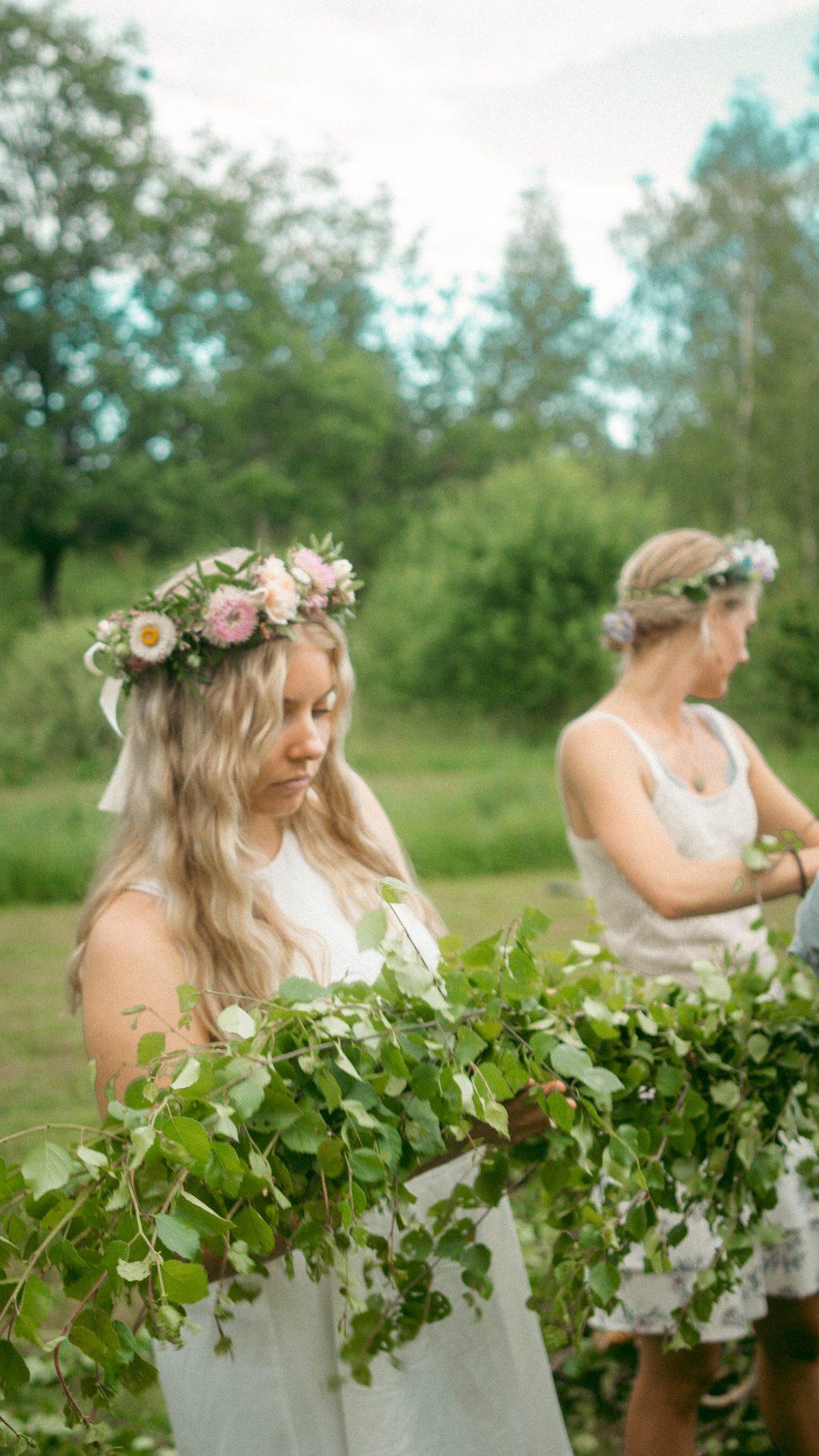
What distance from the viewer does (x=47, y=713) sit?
15.4 m

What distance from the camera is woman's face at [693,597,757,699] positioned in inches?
112

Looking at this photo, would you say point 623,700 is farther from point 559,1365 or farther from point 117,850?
point 559,1365

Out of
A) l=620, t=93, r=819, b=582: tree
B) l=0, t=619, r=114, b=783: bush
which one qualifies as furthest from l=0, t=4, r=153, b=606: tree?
l=620, t=93, r=819, b=582: tree

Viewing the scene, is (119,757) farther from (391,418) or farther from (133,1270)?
(391,418)

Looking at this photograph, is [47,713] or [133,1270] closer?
[133,1270]

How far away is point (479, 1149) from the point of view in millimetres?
1845

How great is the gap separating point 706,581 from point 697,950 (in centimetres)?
80

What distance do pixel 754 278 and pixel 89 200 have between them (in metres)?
11.3

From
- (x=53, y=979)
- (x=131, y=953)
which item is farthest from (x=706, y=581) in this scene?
(x=53, y=979)

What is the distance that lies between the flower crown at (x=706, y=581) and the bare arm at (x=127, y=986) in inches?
55.5

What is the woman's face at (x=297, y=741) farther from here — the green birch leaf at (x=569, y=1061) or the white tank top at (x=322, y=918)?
the green birch leaf at (x=569, y=1061)

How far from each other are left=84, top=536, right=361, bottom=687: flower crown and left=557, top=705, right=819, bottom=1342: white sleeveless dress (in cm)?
86

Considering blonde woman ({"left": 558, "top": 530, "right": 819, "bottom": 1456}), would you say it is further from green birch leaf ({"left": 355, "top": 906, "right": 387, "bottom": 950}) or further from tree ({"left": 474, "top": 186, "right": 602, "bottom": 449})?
tree ({"left": 474, "top": 186, "right": 602, "bottom": 449})

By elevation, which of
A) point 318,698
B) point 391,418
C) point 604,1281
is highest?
point 391,418
